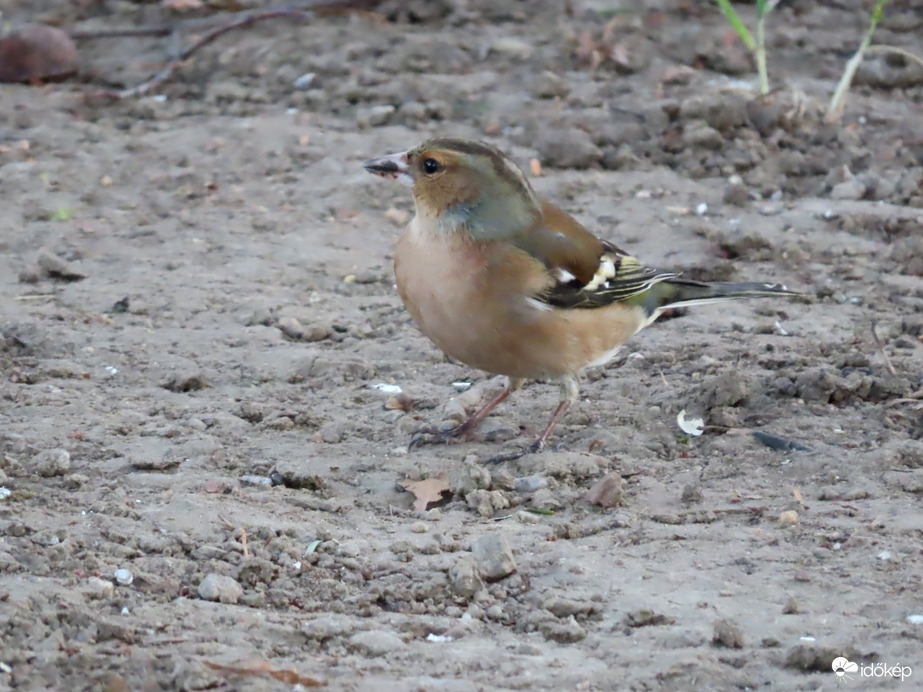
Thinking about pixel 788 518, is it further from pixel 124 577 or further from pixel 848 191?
pixel 848 191

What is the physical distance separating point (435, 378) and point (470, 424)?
60 cm

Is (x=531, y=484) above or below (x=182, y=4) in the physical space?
below

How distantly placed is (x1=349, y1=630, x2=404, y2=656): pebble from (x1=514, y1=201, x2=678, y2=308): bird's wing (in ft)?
6.98

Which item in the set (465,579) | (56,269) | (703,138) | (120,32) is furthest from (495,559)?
(120,32)

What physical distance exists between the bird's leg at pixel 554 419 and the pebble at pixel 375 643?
5.75 feet

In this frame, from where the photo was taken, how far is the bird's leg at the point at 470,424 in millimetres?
5410

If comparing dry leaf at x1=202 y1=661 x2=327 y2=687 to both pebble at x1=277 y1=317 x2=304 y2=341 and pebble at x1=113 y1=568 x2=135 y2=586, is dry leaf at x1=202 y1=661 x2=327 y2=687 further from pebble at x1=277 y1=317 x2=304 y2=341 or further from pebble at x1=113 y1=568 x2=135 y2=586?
pebble at x1=277 y1=317 x2=304 y2=341

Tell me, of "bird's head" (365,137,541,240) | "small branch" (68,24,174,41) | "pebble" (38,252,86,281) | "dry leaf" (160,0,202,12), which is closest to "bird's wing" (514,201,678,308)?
"bird's head" (365,137,541,240)

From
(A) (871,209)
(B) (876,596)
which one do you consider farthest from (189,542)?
(A) (871,209)

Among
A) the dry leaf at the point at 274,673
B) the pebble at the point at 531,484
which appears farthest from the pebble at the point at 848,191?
the dry leaf at the point at 274,673

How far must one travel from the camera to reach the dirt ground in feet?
11.9

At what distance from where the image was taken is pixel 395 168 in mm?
5617

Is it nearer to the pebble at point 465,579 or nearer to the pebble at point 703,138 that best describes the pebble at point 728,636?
the pebble at point 465,579

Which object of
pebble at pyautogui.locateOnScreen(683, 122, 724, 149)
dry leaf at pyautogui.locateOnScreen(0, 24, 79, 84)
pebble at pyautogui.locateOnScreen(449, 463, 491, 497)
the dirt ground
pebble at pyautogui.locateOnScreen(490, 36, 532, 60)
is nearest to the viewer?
the dirt ground
